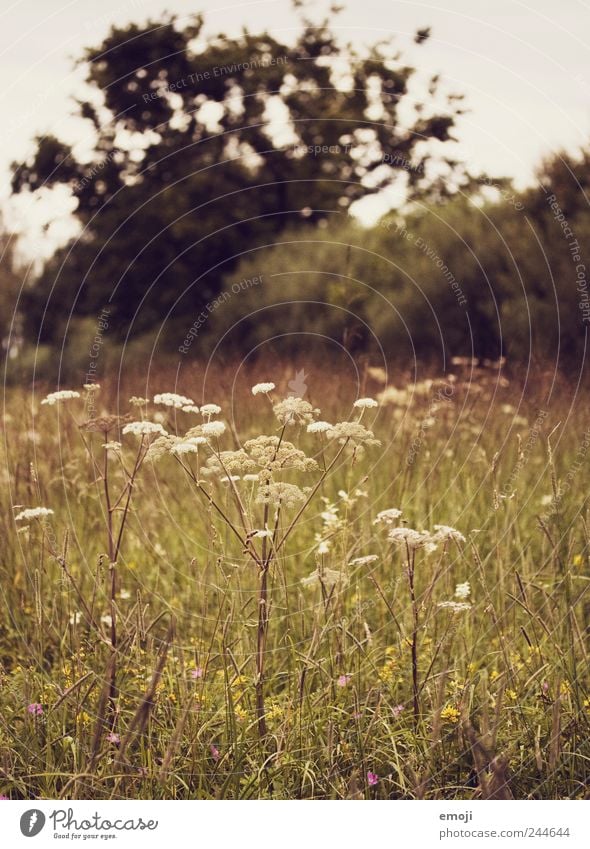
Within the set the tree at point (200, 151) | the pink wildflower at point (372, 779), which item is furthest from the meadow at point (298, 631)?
the tree at point (200, 151)

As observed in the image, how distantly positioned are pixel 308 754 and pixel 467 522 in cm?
146

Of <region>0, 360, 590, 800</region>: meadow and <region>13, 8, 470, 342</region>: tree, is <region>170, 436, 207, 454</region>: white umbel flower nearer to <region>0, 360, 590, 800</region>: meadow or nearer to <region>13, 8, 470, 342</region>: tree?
<region>0, 360, 590, 800</region>: meadow

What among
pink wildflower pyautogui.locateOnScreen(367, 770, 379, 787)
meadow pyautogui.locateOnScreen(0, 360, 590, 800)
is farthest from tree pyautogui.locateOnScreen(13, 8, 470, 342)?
pink wildflower pyautogui.locateOnScreen(367, 770, 379, 787)

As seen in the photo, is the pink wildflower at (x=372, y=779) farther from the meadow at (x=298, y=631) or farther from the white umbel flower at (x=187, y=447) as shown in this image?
the white umbel flower at (x=187, y=447)

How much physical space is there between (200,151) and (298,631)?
12.8 ft

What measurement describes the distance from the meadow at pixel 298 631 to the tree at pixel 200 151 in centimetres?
135

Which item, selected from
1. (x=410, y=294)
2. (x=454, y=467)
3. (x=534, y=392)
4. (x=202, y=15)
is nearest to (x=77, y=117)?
(x=202, y=15)

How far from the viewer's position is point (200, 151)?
5.82m

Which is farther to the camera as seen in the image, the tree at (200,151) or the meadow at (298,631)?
the tree at (200,151)

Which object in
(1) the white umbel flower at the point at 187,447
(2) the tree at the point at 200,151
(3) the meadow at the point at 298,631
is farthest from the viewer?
(2) the tree at the point at 200,151

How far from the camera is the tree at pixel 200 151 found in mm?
3928

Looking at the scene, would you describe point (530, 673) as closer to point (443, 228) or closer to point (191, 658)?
point (191, 658)

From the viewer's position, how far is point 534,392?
469 centimetres

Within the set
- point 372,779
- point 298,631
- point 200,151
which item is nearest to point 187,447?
point 298,631
